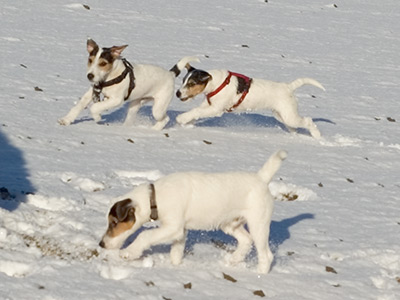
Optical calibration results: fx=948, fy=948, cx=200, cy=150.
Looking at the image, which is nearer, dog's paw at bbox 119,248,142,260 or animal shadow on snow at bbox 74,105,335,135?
dog's paw at bbox 119,248,142,260

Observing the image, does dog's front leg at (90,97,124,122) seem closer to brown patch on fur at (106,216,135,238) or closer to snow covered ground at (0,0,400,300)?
snow covered ground at (0,0,400,300)

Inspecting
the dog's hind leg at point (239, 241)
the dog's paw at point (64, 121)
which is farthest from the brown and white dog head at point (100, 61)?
the dog's hind leg at point (239, 241)

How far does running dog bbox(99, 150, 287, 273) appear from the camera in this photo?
7047 mm

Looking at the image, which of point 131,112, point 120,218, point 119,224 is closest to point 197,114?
point 131,112

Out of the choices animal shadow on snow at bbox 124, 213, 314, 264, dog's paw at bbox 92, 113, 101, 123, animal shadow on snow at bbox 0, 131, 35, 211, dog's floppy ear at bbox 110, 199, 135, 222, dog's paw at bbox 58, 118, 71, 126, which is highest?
dog's floppy ear at bbox 110, 199, 135, 222

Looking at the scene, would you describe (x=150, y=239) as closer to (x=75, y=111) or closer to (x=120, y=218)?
(x=120, y=218)

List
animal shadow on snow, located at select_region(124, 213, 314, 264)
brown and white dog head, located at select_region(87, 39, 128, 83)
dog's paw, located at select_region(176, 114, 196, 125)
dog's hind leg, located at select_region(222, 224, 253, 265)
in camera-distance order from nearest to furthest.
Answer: dog's hind leg, located at select_region(222, 224, 253, 265)
animal shadow on snow, located at select_region(124, 213, 314, 264)
brown and white dog head, located at select_region(87, 39, 128, 83)
dog's paw, located at select_region(176, 114, 196, 125)

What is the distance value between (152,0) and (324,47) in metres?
4.47

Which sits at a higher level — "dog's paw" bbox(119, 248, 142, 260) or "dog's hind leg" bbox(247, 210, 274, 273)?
"dog's hind leg" bbox(247, 210, 274, 273)

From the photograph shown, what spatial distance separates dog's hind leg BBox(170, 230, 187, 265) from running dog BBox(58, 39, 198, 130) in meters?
4.34

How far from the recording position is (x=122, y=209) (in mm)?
6961

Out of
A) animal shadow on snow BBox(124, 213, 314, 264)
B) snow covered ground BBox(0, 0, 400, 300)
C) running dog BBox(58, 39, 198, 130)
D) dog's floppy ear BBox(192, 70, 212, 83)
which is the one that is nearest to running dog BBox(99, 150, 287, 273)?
snow covered ground BBox(0, 0, 400, 300)

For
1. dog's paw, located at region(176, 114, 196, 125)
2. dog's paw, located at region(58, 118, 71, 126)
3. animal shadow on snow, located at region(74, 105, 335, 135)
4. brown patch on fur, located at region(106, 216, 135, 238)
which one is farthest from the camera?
animal shadow on snow, located at region(74, 105, 335, 135)

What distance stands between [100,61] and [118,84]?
36 centimetres
